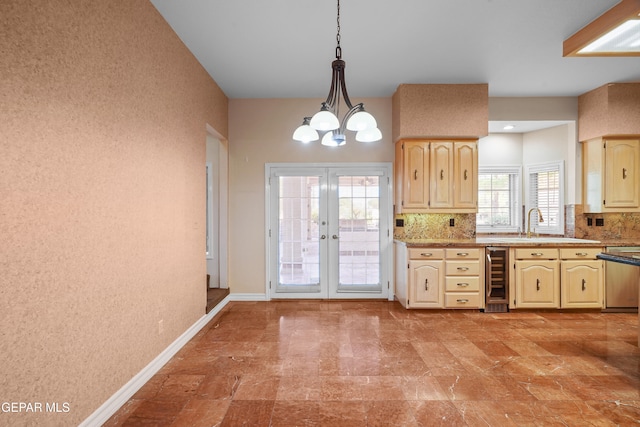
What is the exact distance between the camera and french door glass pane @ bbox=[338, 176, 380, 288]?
483 cm

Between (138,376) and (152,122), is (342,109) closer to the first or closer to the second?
(152,122)

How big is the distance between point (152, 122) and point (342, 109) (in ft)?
9.30

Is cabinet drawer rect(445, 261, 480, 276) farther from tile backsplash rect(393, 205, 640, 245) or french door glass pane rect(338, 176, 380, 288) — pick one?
french door glass pane rect(338, 176, 380, 288)

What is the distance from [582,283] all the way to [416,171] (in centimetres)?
252

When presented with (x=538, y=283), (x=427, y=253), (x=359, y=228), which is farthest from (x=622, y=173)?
(x=359, y=228)

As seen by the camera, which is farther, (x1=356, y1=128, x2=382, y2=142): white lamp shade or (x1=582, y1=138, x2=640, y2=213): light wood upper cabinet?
(x1=582, y1=138, x2=640, y2=213): light wood upper cabinet

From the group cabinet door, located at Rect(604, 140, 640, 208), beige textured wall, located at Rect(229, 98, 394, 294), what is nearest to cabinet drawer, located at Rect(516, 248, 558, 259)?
cabinet door, located at Rect(604, 140, 640, 208)

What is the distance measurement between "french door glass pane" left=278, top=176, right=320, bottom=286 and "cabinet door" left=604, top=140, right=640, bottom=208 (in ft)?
13.1

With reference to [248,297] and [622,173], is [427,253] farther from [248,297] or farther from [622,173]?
[622,173]

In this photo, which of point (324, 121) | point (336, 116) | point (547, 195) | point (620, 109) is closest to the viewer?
point (324, 121)

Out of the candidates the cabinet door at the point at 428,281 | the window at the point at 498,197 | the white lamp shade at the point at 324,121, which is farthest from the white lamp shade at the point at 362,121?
the window at the point at 498,197

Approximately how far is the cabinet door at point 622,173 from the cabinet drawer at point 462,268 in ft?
7.02

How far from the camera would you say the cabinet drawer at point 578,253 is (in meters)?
4.18

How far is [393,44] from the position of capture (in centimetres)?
330
